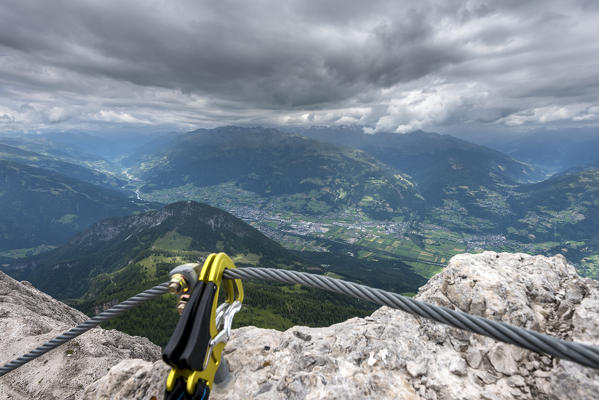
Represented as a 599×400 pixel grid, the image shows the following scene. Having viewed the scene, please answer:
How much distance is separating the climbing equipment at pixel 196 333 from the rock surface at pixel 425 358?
2.10 m

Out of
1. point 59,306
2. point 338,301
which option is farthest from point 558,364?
point 338,301

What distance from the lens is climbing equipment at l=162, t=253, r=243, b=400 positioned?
2934 millimetres

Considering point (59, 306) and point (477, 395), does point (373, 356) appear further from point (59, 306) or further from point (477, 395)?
point (59, 306)

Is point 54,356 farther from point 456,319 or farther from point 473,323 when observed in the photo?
point 473,323

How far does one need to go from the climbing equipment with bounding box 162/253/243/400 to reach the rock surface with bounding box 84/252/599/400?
210cm

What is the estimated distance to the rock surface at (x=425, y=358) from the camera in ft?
16.1

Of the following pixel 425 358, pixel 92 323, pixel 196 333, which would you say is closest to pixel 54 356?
pixel 92 323

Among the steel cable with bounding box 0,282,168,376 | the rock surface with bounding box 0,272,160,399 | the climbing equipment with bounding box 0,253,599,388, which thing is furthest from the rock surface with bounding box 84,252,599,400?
the rock surface with bounding box 0,272,160,399

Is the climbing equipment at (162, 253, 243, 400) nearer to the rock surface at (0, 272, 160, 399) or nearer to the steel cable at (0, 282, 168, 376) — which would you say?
the steel cable at (0, 282, 168, 376)

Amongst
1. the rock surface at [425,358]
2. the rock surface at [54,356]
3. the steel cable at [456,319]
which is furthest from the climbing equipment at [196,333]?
the rock surface at [54,356]

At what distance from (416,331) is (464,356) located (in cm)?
111

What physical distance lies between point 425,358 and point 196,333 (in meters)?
5.28

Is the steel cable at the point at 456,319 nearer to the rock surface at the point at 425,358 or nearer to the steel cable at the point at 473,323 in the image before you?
the steel cable at the point at 473,323

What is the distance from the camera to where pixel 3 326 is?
13172 mm
